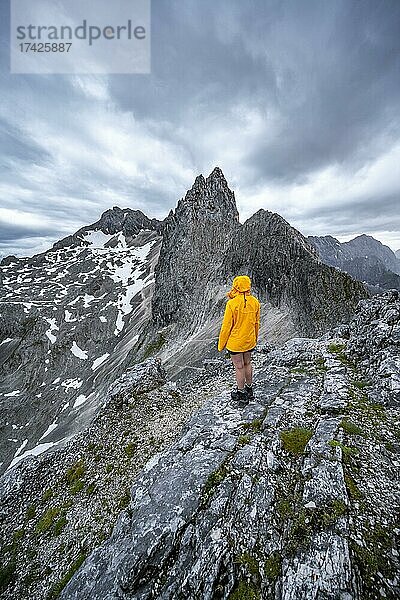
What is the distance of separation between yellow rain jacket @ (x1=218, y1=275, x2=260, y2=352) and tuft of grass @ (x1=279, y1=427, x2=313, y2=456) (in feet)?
10.6

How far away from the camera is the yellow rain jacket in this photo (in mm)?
11469

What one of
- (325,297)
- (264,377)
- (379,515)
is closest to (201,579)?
(379,515)

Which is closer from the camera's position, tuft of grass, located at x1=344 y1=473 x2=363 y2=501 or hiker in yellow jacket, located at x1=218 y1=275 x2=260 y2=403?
tuft of grass, located at x1=344 y1=473 x2=363 y2=501

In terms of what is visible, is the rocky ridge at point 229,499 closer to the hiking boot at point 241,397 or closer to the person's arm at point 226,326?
the hiking boot at point 241,397

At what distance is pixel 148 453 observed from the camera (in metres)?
11.8

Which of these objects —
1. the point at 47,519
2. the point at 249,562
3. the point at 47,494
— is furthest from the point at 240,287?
the point at 47,494

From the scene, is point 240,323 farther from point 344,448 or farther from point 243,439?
point 344,448

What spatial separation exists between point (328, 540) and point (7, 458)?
85.0m

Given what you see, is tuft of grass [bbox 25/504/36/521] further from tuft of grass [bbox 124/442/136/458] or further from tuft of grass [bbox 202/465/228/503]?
tuft of grass [bbox 202/465/228/503]

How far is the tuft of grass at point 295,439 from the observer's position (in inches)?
356

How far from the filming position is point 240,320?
37.8 feet

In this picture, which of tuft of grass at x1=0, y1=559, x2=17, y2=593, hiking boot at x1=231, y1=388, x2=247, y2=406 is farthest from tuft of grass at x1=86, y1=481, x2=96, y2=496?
hiking boot at x1=231, y1=388, x2=247, y2=406

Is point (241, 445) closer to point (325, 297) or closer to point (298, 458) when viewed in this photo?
point (298, 458)

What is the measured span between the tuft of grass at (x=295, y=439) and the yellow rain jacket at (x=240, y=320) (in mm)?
3234
